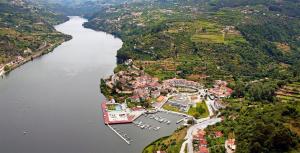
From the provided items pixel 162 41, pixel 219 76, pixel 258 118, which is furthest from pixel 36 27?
pixel 258 118

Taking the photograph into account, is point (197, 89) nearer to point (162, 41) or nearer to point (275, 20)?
point (162, 41)

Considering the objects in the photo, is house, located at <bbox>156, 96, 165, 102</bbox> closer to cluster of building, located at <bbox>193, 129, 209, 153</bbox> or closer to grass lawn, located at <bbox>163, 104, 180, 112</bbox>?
grass lawn, located at <bbox>163, 104, 180, 112</bbox>

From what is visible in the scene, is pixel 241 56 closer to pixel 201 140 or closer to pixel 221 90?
pixel 221 90

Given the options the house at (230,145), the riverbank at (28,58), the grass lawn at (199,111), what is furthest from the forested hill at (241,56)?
the riverbank at (28,58)

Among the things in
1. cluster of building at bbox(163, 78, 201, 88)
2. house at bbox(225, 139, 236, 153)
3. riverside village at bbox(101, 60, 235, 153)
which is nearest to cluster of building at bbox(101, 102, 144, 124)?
riverside village at bbox(101, 60, 235, 153)

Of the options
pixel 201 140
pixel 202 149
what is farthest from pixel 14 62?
pixel 202 149
